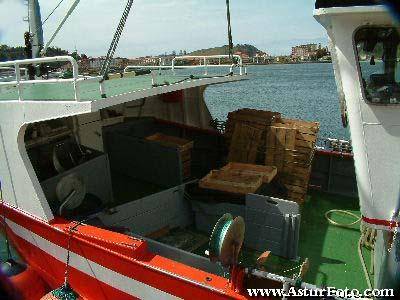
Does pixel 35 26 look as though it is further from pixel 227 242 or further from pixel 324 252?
pixel 324 252

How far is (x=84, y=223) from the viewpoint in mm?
6574

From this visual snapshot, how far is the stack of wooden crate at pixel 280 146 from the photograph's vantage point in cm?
877

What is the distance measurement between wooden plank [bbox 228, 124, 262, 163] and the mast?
6028 millimetres

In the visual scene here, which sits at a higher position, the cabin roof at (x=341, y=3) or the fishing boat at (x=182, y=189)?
the cabin roof at (x=341, y=3)

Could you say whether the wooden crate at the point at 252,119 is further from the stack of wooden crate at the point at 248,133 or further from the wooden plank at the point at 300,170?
the wooden plank at the point at 300,170

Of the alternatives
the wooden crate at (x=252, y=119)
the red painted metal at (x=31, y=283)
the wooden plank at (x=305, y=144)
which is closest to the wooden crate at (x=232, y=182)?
the wooden plank at (x=305, y=144)

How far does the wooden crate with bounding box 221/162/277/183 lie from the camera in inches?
314

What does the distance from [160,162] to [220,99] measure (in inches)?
1663

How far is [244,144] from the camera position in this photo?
9.57 meters

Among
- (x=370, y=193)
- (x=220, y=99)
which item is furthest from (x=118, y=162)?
(x=220, y=99)

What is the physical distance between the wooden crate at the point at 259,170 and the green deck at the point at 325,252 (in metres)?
1.31

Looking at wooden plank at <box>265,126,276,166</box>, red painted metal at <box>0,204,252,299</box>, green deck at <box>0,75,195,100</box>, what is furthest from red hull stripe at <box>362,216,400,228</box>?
wooden plank at <box>265,126,276,166</box>

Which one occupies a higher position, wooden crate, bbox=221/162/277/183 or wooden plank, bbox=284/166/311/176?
wooden crate, bbox=221/162/277/183

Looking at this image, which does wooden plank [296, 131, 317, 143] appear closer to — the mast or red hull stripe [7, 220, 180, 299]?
red hull stripe [7, 220, 180, 299]
